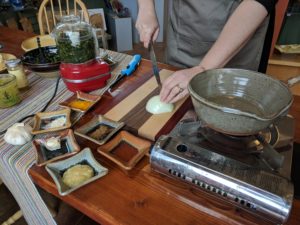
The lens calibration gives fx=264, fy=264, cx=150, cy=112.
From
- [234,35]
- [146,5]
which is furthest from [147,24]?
[234,35]

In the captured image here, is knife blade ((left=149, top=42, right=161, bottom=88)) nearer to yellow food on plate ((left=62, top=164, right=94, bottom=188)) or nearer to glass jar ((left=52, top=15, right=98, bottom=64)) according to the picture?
glass jar ((left=52, top=15, right=98, bottom=64))

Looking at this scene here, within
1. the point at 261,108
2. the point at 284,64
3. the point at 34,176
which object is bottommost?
the point at 284,64

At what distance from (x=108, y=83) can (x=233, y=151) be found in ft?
1.95

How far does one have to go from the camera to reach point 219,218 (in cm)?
53

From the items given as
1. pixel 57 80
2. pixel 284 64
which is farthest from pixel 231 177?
pixel 284 64

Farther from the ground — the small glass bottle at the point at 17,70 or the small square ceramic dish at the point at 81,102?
the small glass bottle at the point at 17,70

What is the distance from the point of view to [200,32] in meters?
1.11

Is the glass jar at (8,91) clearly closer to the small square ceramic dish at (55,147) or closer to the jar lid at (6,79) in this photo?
the jar lid at (6,79)

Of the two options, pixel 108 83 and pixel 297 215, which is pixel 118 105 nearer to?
pixel 108 83

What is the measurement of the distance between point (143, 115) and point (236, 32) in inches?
14.6

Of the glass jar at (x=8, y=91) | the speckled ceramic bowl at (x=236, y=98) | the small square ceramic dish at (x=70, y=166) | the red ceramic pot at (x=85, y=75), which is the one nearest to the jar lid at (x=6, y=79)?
the glass jar at (x=8, y=91)

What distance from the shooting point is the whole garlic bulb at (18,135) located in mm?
→ 721

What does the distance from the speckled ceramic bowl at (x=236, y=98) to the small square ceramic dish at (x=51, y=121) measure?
402 millimetres

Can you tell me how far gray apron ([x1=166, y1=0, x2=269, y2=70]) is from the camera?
1.04 meters
